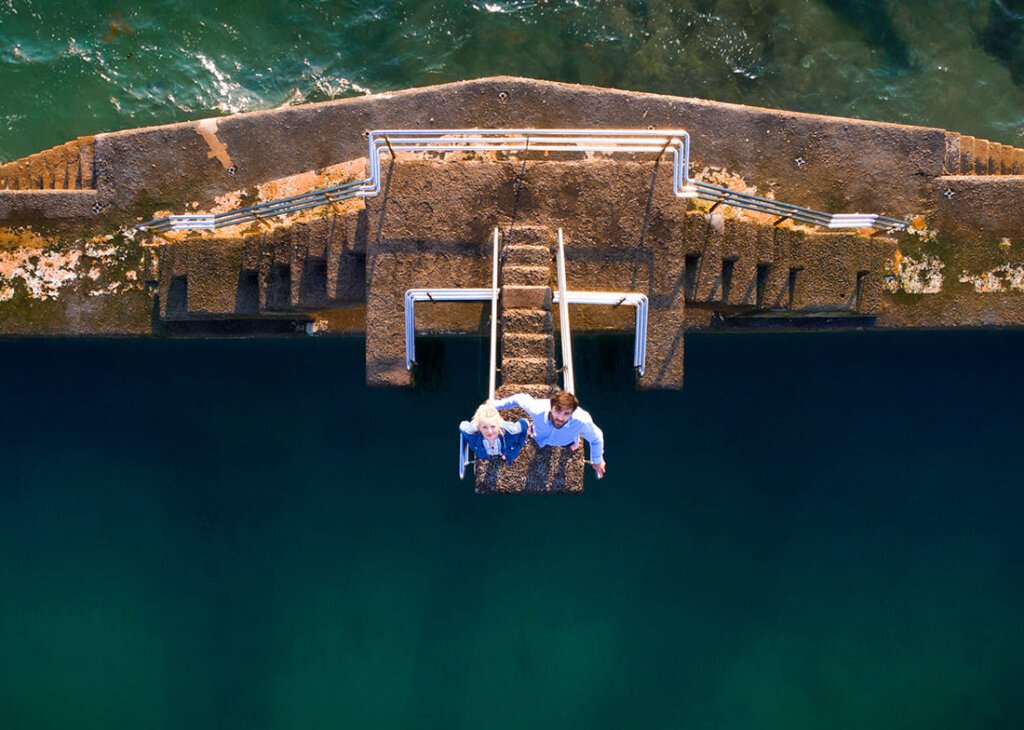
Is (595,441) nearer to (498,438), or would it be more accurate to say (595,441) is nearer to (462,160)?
(498,438)

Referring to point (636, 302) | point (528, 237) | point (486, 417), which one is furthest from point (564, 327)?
point (486, 417)

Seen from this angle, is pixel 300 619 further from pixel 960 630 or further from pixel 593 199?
pixel 960 630

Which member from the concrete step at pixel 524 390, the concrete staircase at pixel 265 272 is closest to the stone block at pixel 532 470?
the concrete step at pixel 524 390

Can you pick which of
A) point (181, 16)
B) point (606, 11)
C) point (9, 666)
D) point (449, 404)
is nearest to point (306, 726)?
point (9, 666)

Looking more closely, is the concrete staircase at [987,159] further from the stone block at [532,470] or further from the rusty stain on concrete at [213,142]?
the rusty stain on concrete at [213,142]

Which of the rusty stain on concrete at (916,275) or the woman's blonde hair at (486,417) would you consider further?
the rusty stain on concrete at (916,275)

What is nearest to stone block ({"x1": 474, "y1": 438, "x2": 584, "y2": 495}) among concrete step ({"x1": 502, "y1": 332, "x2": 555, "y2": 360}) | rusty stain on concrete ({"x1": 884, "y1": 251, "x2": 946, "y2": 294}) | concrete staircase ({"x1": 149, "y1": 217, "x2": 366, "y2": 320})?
concrete step ({"x1": 502, "y1": 332, "x2": 555, "y2": 360})
